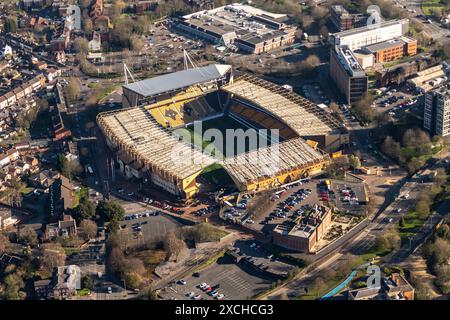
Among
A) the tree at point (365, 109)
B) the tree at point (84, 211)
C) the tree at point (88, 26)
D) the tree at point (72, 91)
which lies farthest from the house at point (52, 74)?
the tree at point (365, 109)

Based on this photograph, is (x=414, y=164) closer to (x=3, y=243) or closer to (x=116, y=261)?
(x=116, y=261)

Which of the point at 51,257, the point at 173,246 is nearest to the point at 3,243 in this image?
the point at 51,257

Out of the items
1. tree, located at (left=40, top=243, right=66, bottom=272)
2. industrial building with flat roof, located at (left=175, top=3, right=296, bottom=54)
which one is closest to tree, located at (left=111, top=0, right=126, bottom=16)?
industrial building with flat roof, located at (left=175, top=3, right=296, bottom=54)

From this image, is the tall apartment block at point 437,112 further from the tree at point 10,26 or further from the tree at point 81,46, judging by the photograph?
the tree at point 10,26

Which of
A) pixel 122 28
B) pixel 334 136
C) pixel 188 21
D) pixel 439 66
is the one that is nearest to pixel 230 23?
pixel 188 21

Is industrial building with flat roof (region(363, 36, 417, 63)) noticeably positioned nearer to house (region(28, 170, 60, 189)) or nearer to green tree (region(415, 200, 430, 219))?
green tree (region(415, 200, 430, 219))

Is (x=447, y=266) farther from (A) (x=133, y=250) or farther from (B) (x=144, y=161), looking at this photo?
(B) (x=144, y=161)

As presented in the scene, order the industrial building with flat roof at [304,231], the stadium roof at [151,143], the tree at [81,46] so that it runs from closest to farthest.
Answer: the industrial building with flat roof at [304,231]
the stadium roof at [151,143]
the tree at [81,46]
